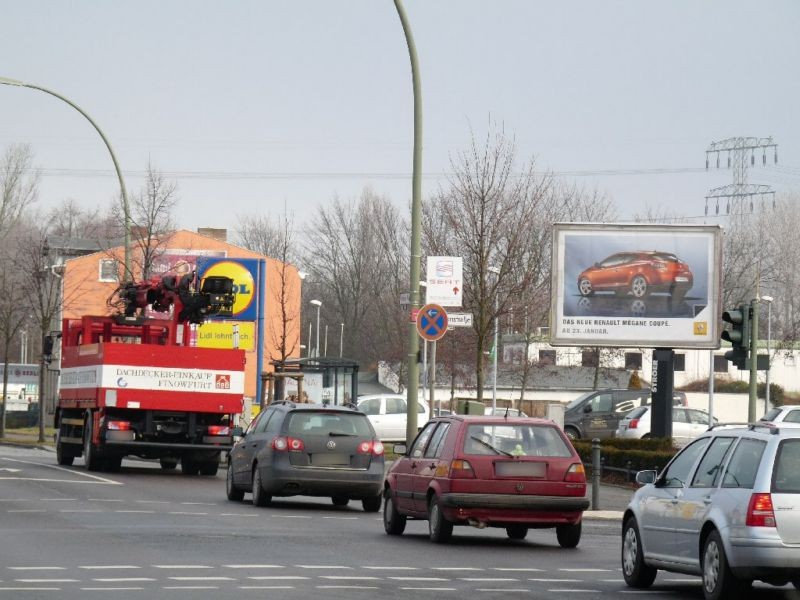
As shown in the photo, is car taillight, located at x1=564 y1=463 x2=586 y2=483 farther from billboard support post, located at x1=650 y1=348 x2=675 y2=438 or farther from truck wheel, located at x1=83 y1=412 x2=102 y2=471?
billboard support post, located at x1=650 y1=348 x2=675 y2=438

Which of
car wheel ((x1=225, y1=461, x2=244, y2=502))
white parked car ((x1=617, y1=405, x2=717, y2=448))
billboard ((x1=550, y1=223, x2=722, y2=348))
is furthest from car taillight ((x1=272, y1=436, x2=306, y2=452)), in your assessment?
white parked car ((x1=617, y1=405, x2=717, y2=448))

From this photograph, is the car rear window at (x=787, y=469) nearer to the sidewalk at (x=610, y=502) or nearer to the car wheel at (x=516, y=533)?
the car wheel at (x=516, y=533)

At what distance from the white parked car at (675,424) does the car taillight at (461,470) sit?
24052 millimetres

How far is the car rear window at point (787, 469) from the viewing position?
1116 cm

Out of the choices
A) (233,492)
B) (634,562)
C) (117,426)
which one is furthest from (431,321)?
(634,562)

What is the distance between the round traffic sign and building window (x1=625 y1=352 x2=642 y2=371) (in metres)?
68.6

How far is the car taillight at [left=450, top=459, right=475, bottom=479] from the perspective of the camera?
16.5 meters

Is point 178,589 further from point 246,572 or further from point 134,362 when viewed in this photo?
point 134,362

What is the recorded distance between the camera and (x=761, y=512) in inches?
436

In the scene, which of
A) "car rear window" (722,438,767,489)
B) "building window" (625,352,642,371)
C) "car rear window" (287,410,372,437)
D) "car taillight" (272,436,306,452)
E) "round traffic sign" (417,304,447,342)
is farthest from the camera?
"building window" (625,352,642,371)

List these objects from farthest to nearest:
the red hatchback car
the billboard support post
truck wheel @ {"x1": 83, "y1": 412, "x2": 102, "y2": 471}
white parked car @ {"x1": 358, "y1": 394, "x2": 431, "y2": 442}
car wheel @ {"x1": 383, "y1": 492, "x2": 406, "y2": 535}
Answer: white parked car @ {"x1": 358, "y1": 394, "x2": 431, "y2": 442} < the billboard support post < truck wheel @ {"x1": 83, "y1": 412, "x2": 102, "y2": 471} < car wheel @ {"x1": 383, "y1": 492, "x2": 406, "y2": 535} < the red hatchback car

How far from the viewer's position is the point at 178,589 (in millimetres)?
11547

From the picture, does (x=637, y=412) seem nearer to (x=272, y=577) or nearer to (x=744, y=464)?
(x=272, y=577)

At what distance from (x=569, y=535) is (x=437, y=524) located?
4.98ft
